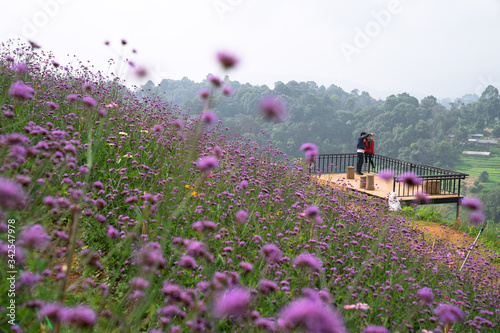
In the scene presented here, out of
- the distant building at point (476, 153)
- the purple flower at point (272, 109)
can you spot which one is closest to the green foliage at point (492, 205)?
the distant building at point (476, 153)

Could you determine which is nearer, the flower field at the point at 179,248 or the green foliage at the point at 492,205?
the flower field at the point at 179,248

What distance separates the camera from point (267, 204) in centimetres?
511

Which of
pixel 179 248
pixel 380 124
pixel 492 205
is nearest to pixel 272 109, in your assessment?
pixel 179 248

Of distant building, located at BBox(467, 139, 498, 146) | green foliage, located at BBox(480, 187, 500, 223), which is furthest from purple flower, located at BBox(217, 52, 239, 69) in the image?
distant building, located at BBox(467, 139, 498, 146)

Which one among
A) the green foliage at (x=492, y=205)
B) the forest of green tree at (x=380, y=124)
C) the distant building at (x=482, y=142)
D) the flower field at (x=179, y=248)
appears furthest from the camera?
the distant building at (x=482, y=142)

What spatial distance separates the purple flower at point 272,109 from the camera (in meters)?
1.96

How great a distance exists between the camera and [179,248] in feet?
7.36

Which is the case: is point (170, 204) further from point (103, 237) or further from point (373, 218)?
point (373, 218)

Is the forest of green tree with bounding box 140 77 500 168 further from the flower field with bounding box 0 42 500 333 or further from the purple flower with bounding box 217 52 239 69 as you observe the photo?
the purple flower with bounding box 217 52 239 69

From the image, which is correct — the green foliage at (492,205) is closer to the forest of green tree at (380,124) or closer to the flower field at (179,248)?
the forest of green tree at (380,124)

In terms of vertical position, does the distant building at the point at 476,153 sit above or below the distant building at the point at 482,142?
below

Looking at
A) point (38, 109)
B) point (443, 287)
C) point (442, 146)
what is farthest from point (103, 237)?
point (442, 146)

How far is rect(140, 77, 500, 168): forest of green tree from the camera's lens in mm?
59312

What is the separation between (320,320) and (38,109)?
5.75m
